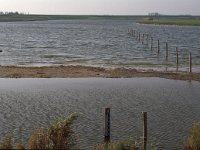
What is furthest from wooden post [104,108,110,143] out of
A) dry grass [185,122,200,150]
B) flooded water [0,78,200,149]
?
dry grass [185,122,200,150]

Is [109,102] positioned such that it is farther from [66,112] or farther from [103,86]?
[103,86]

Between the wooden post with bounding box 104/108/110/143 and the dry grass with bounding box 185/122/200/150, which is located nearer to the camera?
the dry grass with bounding box 185/122/200/150

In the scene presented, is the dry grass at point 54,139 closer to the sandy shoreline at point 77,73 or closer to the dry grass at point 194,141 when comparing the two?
the dry grass at point 194,141

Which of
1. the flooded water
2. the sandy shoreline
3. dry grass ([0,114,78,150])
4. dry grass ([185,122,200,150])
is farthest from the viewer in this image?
the sandy shoreline

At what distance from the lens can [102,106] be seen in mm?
25281

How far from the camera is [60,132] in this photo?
13438 mm

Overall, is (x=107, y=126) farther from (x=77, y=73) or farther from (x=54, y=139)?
(x=77, y=73)

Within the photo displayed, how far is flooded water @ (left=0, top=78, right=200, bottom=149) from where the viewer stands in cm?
1964

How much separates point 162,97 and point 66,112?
24.4 ft

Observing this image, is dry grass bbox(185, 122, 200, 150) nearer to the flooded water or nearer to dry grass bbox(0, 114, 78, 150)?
the flooded water

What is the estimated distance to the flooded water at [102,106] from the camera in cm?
1964

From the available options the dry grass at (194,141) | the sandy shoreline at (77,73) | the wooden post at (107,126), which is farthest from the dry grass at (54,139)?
the sandy shoreline at (77,73)

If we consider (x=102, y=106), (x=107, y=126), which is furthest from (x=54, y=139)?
(x=102, y=106)

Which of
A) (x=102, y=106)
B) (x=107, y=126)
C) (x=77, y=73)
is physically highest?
(x=107, y=126)
